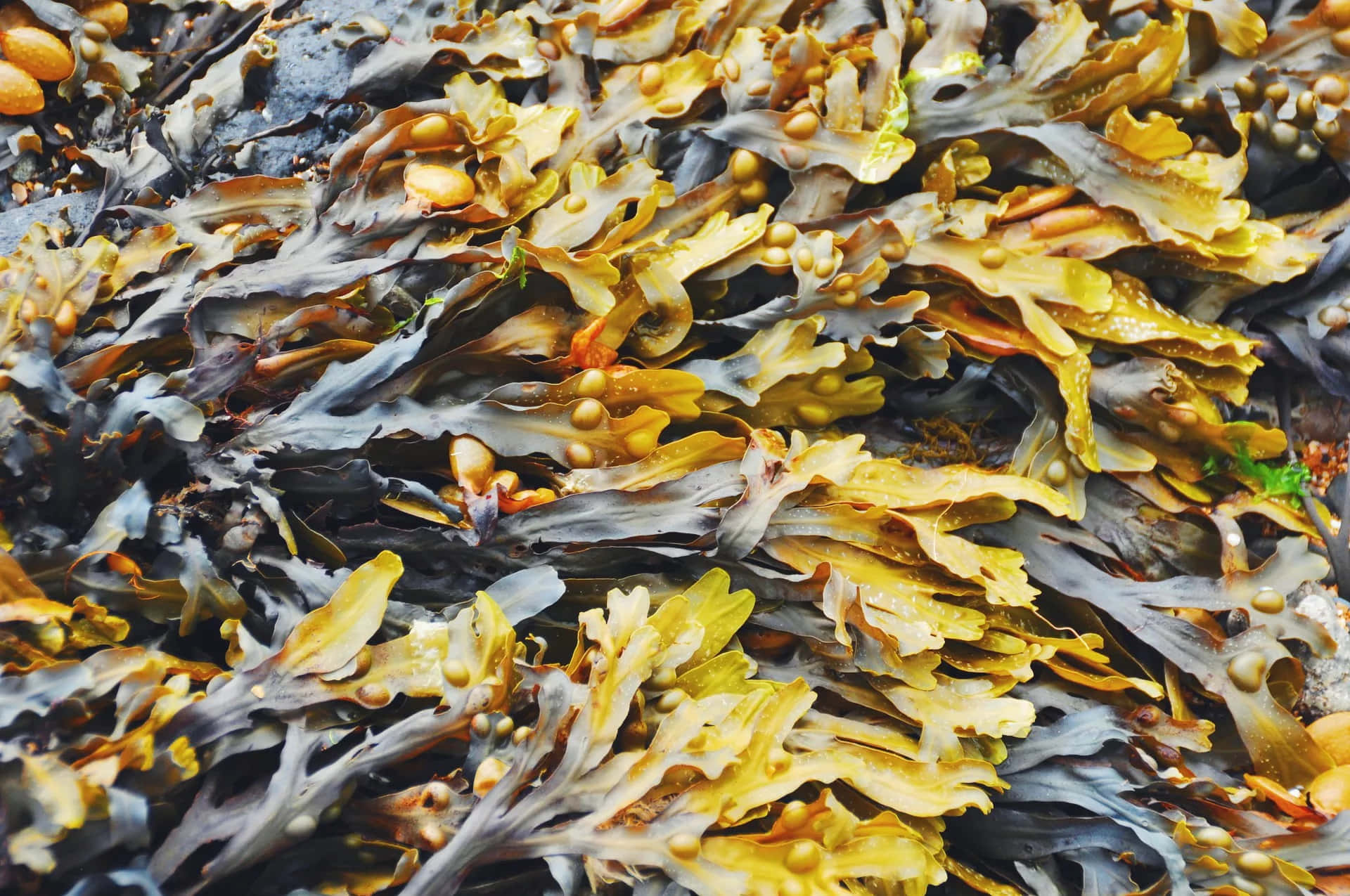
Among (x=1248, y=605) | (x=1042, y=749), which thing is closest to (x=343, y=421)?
(x=1042, y=749)

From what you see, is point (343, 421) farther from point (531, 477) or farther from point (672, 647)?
point (672, 647)

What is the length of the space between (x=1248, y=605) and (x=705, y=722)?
1.93ft

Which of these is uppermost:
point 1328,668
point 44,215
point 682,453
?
point 44,215

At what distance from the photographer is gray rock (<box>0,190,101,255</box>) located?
98 centimetres

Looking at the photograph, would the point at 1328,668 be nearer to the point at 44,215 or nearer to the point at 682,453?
the point at 682,453

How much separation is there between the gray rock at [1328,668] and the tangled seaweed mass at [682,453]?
1 cm

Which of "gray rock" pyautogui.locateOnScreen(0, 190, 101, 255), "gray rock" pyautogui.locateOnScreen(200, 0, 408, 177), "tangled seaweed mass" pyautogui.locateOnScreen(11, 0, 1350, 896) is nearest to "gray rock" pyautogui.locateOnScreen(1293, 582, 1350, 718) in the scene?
"tangled seaweed mass" pyautogui.locateOnScreen(11, 0, 1350, 896)

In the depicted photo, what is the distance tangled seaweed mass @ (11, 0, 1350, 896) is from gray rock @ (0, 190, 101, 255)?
0.03 meters

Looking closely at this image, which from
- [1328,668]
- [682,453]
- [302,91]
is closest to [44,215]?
[302,91]

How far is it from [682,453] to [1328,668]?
2.37 ft

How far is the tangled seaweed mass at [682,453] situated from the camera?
27.8 inches

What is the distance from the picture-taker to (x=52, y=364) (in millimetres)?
771

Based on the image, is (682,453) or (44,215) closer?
(682,453)

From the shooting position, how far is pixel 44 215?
101cm
